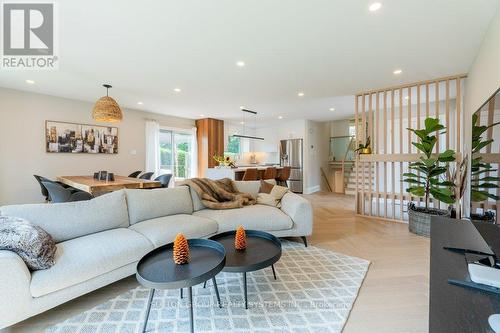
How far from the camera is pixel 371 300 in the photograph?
6.19ft

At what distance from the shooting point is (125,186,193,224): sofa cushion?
261cm

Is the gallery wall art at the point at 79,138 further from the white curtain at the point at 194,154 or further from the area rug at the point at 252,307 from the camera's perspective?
the area rug at the point at 252,307

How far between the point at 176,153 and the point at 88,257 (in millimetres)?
5903

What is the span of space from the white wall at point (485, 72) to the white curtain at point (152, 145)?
6525mm

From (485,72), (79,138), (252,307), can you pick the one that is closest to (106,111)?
(79,138)

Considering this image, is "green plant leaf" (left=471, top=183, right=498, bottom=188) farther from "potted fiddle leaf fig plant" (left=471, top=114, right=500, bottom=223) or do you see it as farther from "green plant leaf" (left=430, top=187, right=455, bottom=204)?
"green plant leaf" (left=430, top=187, right=455, bottom=204)

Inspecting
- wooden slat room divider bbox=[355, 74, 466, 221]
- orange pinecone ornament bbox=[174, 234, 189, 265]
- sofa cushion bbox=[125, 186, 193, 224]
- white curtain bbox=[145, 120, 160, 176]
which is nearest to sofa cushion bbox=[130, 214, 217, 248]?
sofa cushion bbox=[125, 186, 193, 224]

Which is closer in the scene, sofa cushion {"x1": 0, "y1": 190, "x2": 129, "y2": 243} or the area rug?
the area rug

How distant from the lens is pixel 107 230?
231 cm

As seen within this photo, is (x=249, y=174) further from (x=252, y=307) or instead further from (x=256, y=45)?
(x=252, y=307)

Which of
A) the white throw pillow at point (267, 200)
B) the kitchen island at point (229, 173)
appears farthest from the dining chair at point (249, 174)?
the white throw pillow at point (267, 200)

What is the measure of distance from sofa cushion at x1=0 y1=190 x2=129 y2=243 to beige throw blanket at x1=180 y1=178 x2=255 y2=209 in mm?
958

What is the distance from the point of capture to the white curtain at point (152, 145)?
6.51 metres

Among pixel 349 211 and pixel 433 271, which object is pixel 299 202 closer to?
pixel 433 271
